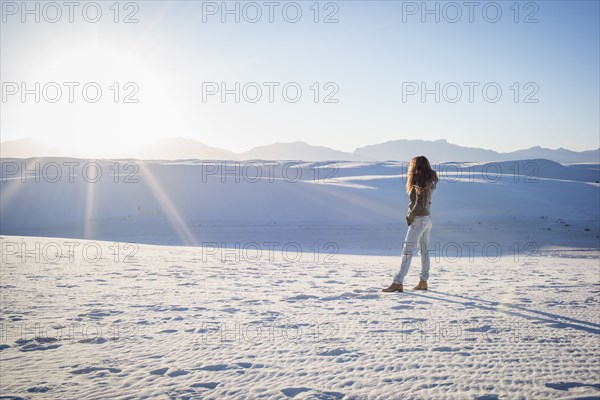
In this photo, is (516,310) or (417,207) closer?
(516,310)

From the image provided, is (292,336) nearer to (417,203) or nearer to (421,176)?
(417,203)

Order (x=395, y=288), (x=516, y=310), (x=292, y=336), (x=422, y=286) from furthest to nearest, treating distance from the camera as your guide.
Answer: (x=422, y=286)
(x=395, y=288)
(x=516, y=310)
(x=292, y=336)

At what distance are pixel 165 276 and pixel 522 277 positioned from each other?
19.6ft

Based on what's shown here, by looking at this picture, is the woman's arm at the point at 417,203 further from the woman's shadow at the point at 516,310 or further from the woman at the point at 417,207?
the woman's shadow at the point at 516,310

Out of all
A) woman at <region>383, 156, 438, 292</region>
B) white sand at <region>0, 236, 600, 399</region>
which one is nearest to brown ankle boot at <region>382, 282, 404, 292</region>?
woman at <region>383, 156, 438, 292</region>

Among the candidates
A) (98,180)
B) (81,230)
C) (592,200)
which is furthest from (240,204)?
(592,200)

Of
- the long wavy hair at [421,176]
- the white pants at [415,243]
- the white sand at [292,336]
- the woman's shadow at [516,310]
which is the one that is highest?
the long wavy hair at [421,176]

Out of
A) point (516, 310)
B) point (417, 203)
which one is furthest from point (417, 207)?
point (516, 310)

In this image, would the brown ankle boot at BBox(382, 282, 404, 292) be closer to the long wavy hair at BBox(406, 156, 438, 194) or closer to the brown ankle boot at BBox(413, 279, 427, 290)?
the brown ankle boot at BBox(413, 279, 427, 290)

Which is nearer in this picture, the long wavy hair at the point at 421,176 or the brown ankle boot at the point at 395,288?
the long wavy hair at the point at 421,176

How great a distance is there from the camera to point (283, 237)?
14.0m

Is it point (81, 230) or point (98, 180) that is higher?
point (98, 180)

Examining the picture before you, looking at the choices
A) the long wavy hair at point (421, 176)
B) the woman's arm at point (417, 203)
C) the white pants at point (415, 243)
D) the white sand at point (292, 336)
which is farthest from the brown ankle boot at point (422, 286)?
the long wavy hair at point (421, 176)

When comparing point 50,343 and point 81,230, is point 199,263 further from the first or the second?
point 81,230
